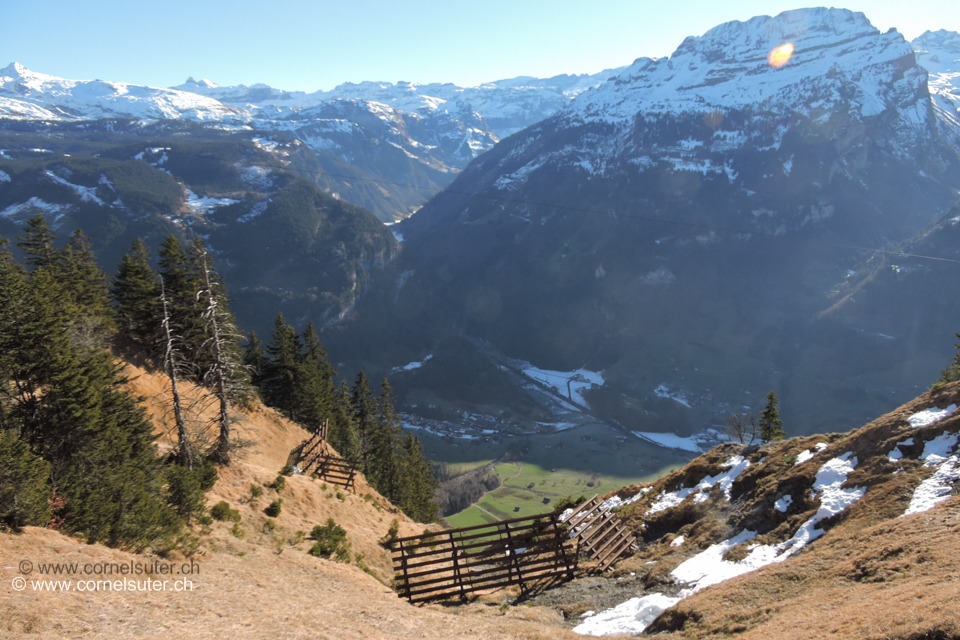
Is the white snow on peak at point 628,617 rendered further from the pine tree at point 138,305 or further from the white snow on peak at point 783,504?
the pine tree at point 138,305

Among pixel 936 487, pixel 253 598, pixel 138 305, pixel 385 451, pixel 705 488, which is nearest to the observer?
pixel 253 598

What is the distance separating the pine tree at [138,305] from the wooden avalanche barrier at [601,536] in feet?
118

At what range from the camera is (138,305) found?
4309 centimetres

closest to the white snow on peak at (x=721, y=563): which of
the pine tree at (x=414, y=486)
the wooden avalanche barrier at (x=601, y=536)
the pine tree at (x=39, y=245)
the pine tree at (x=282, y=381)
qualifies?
the wooden avalanche barrier at (x=601, y=536)

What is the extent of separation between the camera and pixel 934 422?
70.2 feet

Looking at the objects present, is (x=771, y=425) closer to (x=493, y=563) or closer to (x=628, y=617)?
(x=493, y=563)

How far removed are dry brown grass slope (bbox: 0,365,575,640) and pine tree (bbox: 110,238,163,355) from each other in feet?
55.8

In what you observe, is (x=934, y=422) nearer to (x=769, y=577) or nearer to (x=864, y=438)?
(x=864, y=438)

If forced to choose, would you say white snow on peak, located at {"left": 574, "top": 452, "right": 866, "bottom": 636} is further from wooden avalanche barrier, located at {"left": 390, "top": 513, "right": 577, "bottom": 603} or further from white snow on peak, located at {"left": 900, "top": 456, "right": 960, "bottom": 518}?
wooden avalanche barrier, located at {"left": 390, "top": 513, "right": 577, "bottom": 603}

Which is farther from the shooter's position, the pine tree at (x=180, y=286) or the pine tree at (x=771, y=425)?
the pine tree at (x=771, y=425)

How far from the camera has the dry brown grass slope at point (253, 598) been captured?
12555 mm

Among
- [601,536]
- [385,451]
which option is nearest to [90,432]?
[601,536]

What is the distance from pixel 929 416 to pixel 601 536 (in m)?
16.2

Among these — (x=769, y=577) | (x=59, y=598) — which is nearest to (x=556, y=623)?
(x=769, y=577)
